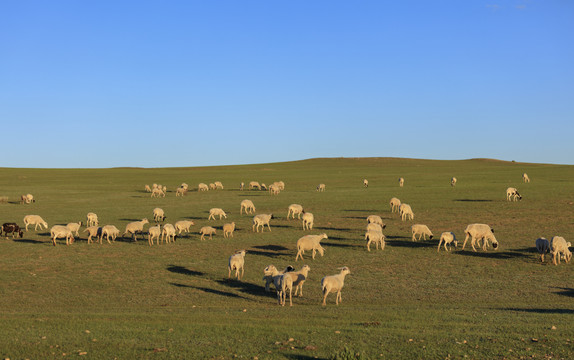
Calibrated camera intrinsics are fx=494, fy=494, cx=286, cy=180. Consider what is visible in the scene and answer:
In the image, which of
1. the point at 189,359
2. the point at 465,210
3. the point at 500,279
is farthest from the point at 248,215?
the point at 189,359

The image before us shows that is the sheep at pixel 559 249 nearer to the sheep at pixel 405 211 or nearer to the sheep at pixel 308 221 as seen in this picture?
the sheep at pixel 405 211

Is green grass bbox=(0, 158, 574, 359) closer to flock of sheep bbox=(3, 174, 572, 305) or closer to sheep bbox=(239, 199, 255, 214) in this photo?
flock of sheep bbox=(3, 174, 572, 305)

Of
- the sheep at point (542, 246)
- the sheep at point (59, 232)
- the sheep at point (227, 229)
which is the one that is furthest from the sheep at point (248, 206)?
the sheep at point (542, 246)

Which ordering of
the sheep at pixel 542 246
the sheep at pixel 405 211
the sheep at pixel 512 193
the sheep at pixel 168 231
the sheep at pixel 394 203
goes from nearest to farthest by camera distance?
1. the sheep at pixel 542 246
2. the sheep at pixel 168 231
3. the sheep at pixel 405 211
4. the sheep at pixel 394 203
5. the sheep at pixel 512 193

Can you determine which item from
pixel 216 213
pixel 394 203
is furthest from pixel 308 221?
pixel 394 203

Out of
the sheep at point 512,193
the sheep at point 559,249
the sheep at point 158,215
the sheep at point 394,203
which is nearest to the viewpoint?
the sheep at point 559,249

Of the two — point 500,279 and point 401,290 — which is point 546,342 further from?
point 500,279

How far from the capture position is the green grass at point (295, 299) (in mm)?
12031

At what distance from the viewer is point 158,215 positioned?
41.3 meters

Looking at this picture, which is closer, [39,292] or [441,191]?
[39,292]

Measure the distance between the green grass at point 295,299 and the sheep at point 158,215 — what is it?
2.88 feet

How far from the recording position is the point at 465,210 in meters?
43.7

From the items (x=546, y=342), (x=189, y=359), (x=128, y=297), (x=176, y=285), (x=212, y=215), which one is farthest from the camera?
(x=212, y=215)

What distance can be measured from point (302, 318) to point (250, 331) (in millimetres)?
2552
